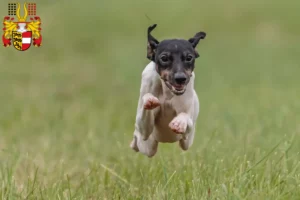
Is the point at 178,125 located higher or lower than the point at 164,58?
lower

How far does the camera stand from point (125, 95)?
13.2 metres

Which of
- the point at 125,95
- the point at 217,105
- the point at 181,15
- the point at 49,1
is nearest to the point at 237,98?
the point at 217,105

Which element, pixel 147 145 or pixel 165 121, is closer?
pixel 165 121

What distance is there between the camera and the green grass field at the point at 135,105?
596 centimetres

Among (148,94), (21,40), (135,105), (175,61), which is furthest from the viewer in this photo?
(135,105)

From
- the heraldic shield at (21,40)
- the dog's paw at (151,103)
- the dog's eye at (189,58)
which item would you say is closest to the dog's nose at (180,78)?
the dog's eye at (189,58)

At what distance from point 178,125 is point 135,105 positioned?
766cm

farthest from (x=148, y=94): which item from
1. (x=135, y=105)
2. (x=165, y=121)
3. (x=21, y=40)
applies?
(x=135, y=105)

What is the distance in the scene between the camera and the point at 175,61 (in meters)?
4.56

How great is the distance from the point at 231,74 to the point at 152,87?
10430 millimetres

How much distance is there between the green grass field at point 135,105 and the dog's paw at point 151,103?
2.81 feet

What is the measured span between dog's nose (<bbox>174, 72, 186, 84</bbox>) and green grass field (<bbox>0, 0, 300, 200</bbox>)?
3.23ft

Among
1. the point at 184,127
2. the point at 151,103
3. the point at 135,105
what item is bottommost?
the point at 135,105

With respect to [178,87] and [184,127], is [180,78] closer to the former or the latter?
[178,87]
